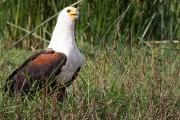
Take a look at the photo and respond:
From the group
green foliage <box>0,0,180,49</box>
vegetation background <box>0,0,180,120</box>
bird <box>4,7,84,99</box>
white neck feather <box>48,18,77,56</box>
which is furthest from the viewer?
green foliage <box>0,0,180,49</box>

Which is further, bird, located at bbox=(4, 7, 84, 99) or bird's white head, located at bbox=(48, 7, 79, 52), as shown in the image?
bird's white head, located at bbox=(48, 7, 79, 52)

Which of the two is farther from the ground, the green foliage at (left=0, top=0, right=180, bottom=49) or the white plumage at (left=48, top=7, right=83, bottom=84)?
the white plumage at (left=48, top=7, right=83, bottom=84)

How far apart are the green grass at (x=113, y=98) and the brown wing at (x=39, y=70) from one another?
0.14 meters

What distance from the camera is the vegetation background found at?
5559 mm

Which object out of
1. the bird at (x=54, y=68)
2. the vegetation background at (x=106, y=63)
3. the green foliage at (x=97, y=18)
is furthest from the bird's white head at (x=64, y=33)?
the green foliage at (x=97, y=18)

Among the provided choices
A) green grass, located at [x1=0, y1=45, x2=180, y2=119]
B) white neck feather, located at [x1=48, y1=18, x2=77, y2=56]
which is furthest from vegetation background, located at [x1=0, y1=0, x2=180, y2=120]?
white neck feather, located at [x1=48, y1=18, x2=77, y2=56]

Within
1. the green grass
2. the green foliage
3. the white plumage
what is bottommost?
the green foliage

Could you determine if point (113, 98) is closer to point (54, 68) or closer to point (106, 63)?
point (54, 68)

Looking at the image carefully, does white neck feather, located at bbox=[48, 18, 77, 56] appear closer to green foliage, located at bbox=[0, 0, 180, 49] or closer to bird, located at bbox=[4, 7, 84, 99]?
bird, located at bbox=[4, 7, 84, 99]

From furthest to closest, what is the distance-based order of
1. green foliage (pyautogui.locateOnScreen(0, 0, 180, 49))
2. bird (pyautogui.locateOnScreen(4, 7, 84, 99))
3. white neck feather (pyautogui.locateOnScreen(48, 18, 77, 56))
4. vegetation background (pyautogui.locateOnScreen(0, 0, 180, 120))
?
1. green foliage (pyautogui.locateOnScreen(0, 0, 180, 49))
2. white neck feather (pyautogui.locateOnScreen(48, 18, 77, 56))
3. bird (pyautogui.locateOnScreen(4, 7, 84, 99))
4. vegetation background (pyautogui.locateOnScreen(0, 0, 180, 120))

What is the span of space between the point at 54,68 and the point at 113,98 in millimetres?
636

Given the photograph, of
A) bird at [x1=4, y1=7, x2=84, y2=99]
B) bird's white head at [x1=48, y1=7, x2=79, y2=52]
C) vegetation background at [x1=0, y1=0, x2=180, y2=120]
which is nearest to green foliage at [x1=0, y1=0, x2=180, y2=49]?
vegetation background at [x1=0, y1=0, x2=180, y2=120]

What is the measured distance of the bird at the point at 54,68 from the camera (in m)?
6.14

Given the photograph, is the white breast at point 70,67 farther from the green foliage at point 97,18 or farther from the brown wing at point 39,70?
the green foliage at point 97,18
